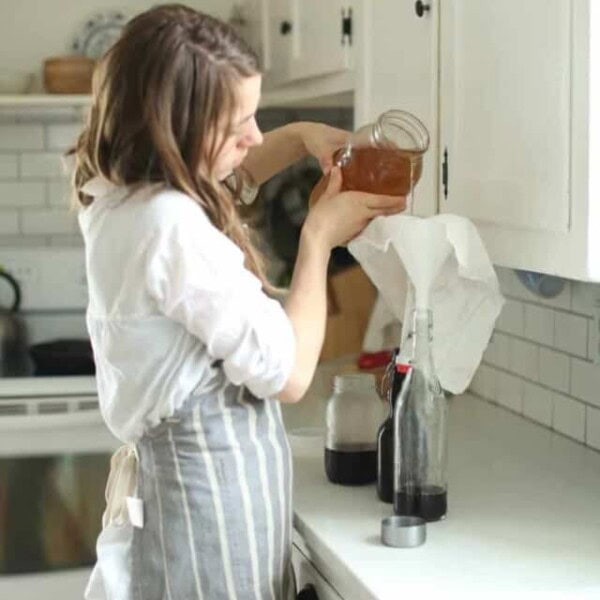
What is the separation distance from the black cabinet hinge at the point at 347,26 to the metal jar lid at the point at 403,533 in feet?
3.66

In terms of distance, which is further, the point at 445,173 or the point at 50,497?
the point at 50,497

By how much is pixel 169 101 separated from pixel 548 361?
1.08 m

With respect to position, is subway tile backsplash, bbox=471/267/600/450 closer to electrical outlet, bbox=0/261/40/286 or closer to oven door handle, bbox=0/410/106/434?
oven door handle, bbox=0/410/106/434

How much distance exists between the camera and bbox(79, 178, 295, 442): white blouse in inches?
54.4

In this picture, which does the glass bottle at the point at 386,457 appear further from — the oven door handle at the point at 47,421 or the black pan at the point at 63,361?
the black pan at the point at 63,361

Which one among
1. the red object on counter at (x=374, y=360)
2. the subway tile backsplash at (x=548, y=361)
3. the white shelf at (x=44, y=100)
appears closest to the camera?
the subway tile backsplash at (x=548, y=361)

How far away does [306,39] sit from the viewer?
106 inches

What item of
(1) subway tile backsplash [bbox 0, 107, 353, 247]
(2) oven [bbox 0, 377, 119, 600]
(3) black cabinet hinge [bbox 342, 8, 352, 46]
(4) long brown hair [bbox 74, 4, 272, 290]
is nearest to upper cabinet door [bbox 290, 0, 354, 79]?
(3) black cabinet hinge [bbox 342, 8, 352, 46]

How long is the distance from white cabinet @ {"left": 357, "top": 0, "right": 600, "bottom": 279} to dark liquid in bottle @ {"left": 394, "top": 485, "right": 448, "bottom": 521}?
0.32m

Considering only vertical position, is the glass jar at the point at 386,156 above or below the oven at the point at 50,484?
above

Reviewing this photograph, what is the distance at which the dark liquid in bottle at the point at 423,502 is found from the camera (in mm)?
1655

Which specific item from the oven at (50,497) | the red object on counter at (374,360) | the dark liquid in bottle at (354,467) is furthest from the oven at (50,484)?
the dark liquid in bottle at (354,467)

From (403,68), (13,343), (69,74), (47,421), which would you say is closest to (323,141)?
(403,68)

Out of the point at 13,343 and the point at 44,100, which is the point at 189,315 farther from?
the point at 44,100
